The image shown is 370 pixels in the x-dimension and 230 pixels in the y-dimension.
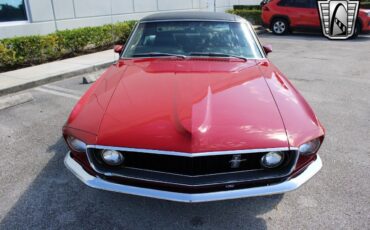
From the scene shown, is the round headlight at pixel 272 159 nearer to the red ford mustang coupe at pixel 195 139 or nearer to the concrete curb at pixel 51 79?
the red ford mustang coupe at pixel 195 139

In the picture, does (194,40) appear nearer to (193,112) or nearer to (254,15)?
(193,112)

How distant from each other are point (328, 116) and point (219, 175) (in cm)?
310

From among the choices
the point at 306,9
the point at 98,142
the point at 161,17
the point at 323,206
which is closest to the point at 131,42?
the point at 161,17

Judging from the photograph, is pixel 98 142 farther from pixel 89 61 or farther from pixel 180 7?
pixel 180 7

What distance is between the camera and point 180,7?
548 inches

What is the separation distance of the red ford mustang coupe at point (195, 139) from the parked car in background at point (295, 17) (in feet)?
36.0

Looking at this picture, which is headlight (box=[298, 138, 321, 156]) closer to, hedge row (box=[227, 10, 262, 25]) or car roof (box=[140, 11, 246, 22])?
car roof (box=[140, 11, 246, 22])

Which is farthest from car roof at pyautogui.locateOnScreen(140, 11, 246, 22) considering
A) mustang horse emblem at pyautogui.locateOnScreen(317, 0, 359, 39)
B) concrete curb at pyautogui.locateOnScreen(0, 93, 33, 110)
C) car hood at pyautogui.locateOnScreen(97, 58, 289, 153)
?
mustang horse emblem at pyautogui.locateOnScreen(317, 0, 359, 39)

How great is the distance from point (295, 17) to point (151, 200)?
1200 cm

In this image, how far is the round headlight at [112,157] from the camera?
2311 mm

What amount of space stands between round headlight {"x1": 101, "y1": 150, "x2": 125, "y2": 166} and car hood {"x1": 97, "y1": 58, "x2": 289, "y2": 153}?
0.40ft

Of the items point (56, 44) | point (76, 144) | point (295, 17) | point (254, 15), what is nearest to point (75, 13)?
point (56, 44)

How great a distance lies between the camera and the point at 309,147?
2371mm

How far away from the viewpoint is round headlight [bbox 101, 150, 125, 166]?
2.31 m
